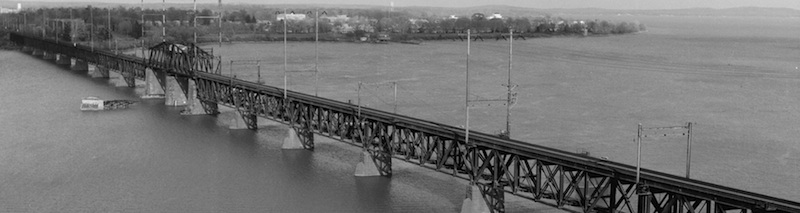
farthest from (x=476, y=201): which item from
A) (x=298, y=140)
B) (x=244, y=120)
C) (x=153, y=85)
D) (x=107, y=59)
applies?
(x=107, y=59)

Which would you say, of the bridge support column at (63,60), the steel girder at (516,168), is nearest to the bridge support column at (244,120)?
the steel girder at (516,168)

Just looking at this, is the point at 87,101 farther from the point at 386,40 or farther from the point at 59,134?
the point at 386,40

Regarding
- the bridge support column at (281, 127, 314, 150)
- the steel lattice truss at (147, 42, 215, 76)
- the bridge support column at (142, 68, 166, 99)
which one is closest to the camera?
the bridge support column at (281, 127, 314, 150)

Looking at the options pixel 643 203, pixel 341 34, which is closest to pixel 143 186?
pixel 643 203

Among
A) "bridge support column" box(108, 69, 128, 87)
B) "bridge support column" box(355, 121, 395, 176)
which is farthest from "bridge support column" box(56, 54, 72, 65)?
"bridge support column" box(355, 121, 395, 176)

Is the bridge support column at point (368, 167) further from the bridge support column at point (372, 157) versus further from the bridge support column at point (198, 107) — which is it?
the bridge support column at point (198, 107)

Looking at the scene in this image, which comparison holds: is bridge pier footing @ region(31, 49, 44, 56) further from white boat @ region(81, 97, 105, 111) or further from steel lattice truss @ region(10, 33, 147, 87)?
white boat @ region(81, 97, 105, 111)
